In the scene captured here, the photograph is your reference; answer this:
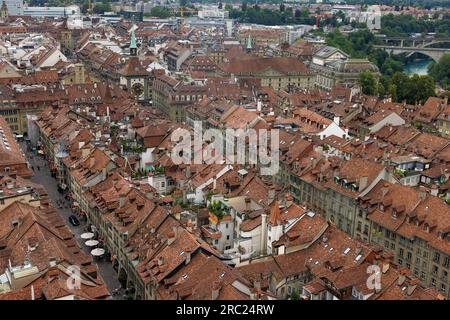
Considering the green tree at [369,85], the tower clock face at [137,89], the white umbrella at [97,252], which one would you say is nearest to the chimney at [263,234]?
the white umbrella at [97,252]

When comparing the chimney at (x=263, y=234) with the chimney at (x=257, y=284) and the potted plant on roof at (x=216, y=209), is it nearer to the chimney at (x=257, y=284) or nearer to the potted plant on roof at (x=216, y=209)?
the potted plant on roof at (x=216, y=209)

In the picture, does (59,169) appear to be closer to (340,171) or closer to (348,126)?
(340,171)

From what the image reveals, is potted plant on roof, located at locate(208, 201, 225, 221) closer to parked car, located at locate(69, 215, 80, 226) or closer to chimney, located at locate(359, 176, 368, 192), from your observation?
chimney, located at locate(359, 176, 368, 192)

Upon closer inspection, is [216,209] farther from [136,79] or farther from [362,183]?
[136,79]

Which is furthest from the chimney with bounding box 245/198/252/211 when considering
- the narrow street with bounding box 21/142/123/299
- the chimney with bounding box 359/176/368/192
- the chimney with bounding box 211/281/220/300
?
the chimney with bounding box 211/281/220/300
